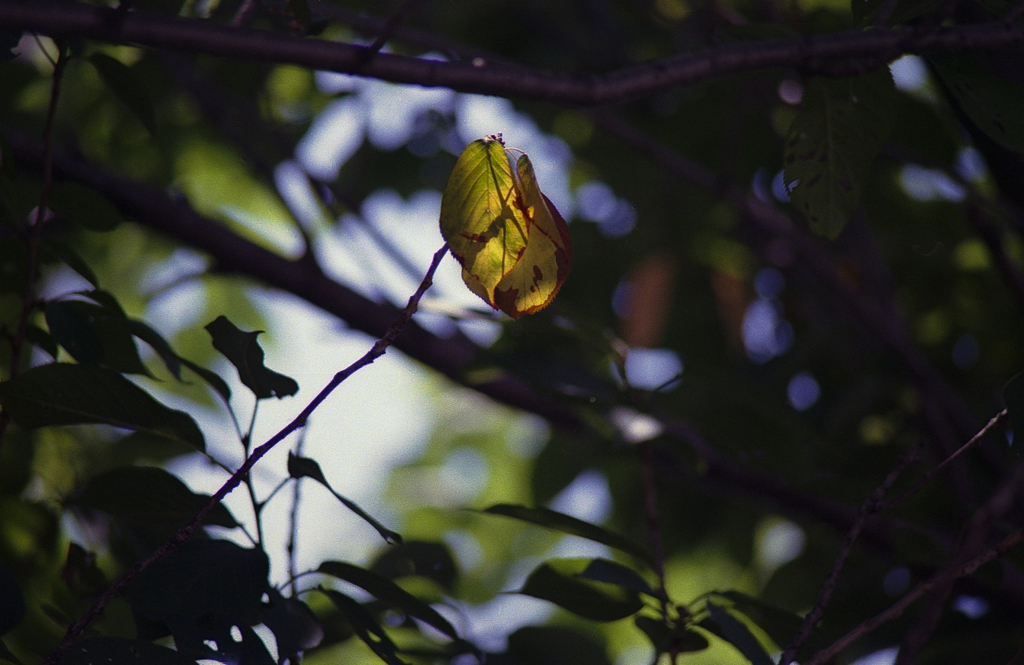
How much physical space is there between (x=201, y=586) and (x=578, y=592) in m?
0.53

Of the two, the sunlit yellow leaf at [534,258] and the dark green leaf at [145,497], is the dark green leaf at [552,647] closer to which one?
the dark green leaf at [145,497]

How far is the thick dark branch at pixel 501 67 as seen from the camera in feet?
2.40

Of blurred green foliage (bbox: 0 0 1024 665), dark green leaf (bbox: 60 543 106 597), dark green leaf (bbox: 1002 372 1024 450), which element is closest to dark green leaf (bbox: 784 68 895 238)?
blurred green foliage (bbox: 0 0 1024 665)

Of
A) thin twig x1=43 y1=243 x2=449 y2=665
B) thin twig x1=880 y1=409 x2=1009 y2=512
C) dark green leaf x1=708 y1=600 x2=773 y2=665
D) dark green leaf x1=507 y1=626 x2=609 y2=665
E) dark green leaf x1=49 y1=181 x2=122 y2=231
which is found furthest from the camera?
dark green leaf x1=507 y1=626 x2=609 y2=665

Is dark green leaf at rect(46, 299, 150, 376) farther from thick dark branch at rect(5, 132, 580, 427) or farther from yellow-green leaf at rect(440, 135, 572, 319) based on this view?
yellow-green leaf at rect(440, 135, 572, 319)

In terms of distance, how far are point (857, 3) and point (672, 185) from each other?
1436 mm

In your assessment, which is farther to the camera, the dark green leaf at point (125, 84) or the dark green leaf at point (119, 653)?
the dark green leaf at point (125, 84)

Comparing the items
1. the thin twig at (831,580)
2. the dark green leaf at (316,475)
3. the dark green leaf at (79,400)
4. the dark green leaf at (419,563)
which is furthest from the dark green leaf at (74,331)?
the thin twig at (831,580)

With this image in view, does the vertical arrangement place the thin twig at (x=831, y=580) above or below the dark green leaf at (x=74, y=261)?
below

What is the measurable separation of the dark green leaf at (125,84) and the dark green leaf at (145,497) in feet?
1.66

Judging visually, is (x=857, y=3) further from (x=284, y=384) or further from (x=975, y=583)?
(x=975, y=583)

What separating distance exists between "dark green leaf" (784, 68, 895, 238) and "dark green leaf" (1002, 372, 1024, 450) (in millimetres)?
274

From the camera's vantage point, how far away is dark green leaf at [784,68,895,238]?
98cm

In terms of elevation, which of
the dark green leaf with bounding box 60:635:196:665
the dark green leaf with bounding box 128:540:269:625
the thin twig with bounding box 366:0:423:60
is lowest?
the dark green leaf with bounding box 60:635:196:665
